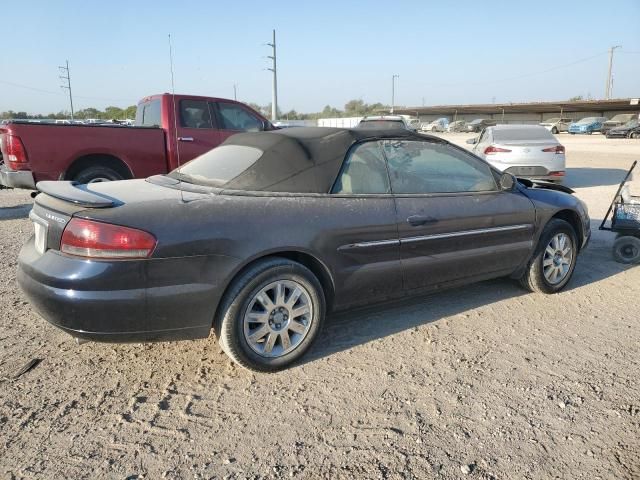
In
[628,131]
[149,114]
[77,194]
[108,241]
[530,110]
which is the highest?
[530,110]

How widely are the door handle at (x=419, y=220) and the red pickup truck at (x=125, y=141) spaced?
520 cm

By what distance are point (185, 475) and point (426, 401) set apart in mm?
1390

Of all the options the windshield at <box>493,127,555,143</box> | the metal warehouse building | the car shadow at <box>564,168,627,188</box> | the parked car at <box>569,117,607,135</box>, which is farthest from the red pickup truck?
the metal warehouse building

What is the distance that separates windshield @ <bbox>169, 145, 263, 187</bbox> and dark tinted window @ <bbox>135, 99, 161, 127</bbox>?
464cm

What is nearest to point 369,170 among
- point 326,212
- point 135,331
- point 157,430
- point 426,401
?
point 326,212

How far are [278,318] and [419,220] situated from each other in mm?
1291

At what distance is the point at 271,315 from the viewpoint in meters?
3.10

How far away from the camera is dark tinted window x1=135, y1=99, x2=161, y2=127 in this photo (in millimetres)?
8148

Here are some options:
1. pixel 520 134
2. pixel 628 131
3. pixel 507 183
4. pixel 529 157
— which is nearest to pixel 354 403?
pixel 507 183

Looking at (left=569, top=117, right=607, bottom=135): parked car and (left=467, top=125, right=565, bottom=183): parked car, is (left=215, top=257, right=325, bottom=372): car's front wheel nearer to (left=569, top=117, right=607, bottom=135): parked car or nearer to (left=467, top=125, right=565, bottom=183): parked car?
(left=467, top=125, right=565, bottom=183): parked car

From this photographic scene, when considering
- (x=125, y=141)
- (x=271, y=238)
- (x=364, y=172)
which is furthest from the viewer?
(x=125, y=141)

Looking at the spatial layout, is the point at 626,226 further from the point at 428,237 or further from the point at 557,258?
the point at 428,237

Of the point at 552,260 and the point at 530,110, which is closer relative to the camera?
the point at 552,260

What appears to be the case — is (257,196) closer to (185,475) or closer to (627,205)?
(185,475)
